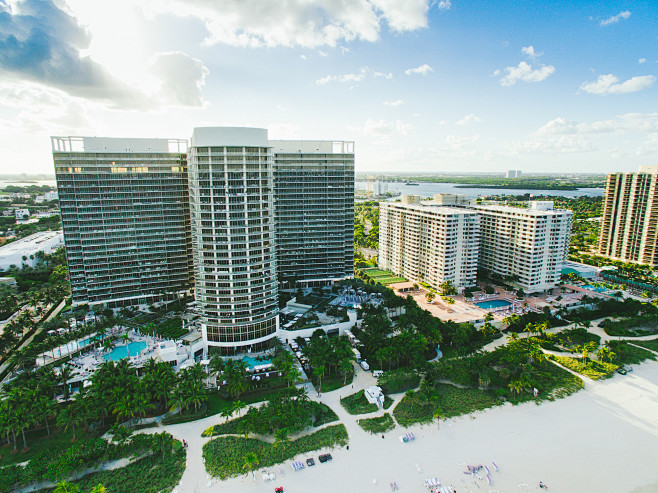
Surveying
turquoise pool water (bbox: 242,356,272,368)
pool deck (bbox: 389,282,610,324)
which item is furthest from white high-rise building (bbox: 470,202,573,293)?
turquoise pool water (bbox: 242,356,272,368)

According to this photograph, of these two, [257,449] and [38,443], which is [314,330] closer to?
[257,449]

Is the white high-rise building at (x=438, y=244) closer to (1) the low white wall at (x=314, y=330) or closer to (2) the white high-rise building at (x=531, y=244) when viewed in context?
(2) the white high-rise building at (x=531, y=244)

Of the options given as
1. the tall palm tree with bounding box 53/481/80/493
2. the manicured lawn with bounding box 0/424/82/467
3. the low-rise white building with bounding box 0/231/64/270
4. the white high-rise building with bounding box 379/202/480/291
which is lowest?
the manicured lawn with bounding box 0/424/82/467

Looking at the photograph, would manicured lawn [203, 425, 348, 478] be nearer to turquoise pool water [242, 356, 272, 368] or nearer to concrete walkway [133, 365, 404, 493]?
concrete walkway [133, 365, 404, 493]

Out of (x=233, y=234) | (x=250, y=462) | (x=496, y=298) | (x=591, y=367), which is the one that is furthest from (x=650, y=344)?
(x=233, y=234)

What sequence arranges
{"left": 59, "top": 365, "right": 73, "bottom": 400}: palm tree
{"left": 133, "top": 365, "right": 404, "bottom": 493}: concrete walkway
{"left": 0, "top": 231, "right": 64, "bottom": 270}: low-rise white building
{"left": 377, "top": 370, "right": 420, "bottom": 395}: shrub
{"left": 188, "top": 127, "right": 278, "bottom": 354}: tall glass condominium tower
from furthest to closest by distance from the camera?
1. {"left": 0, "top": 231, "right": 64, "bottom": 270}: low-rise white building
2. {"left": 188, "top": 127, "right": 278, "bottom": 354}: tall glass condominium tower
3. {"left": 377, "top": 370, "right": 420, "bottom": 395}: shrub
4. {"left": 59, "top": 365, "right": 73, "bottom": 400}: palm tree
5. {"left": 133, "top": 365, "right": 404, "bottom": 493}: concrete walkway

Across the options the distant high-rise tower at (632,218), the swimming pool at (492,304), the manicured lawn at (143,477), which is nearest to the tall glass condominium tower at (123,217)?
the manicured lawn at (143,477)
